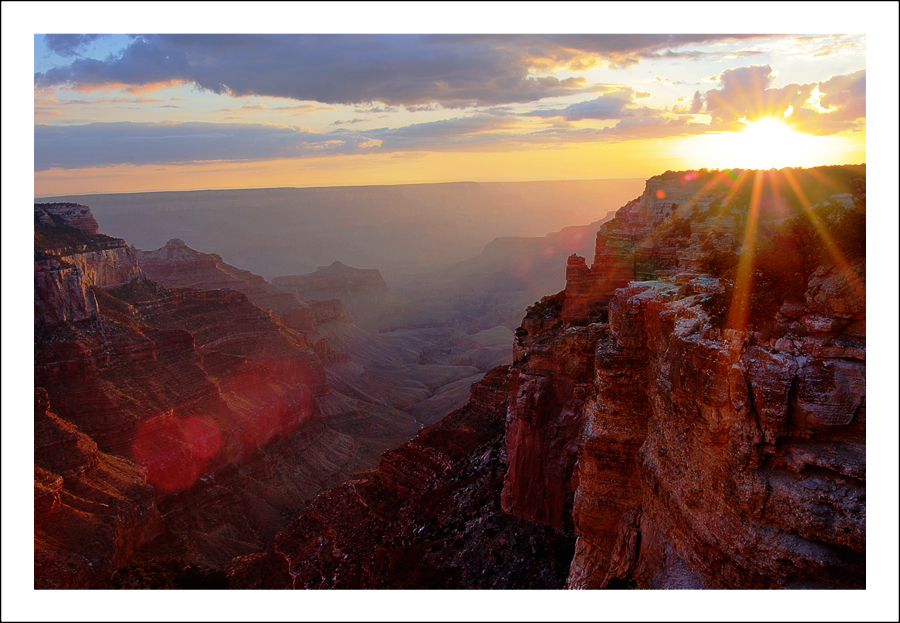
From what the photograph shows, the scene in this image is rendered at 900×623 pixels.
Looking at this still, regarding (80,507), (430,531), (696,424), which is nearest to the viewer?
(696,424)

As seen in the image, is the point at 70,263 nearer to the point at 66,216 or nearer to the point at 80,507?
the point at 66,216

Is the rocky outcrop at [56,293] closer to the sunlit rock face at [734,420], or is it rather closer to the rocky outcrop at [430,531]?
the rocky outcrop at [430,531]

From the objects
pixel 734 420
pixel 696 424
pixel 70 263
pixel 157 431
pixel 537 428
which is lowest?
pixel 157 431

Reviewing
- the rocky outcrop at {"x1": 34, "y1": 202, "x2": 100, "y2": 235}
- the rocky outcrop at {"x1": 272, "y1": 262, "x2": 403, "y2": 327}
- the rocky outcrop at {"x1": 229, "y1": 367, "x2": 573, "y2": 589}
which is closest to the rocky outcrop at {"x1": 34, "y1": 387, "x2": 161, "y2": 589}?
the rocky outcrop at {"x1": 229, "y1": 367, "x2": 573, "y2": 589}

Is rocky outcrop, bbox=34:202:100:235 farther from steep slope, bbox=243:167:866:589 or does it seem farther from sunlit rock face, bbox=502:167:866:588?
sunlit rock face, bbox=502:167:866:588

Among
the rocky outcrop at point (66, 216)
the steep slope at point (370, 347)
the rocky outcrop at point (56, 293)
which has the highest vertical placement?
the rocky outcrop at point (66, 216)

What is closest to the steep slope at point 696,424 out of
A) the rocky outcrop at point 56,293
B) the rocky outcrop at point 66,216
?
the rocky outcrop at point 56,293

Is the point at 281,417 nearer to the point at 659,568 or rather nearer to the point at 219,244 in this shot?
the point at 659,568

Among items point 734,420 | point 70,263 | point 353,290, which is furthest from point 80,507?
point 353,290
